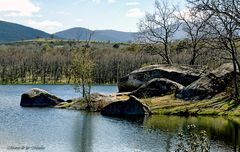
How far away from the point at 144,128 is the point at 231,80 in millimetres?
19751

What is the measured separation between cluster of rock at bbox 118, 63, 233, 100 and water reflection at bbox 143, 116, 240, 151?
7.46 meters

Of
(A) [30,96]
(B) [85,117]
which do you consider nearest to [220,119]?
(B) [85,117]

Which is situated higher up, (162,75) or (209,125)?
(162,75)

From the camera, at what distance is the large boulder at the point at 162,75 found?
2638 inches

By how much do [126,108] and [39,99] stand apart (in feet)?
62.9

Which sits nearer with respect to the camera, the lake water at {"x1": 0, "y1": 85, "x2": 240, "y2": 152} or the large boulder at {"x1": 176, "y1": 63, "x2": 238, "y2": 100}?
the lake water at {"x1": 0, "y1": 85, "x2": 240, "y2": 152}

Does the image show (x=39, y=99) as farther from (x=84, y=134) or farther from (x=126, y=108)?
(x=84, y=134)

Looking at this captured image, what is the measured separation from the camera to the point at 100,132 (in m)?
44.3

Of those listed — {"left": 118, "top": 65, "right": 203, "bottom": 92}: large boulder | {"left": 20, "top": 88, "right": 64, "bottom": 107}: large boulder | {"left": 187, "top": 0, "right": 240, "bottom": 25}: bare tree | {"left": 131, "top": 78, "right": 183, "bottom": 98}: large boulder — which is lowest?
{"left": 20, "top": 88, "right": 64, "bottom": 107}: large boulder

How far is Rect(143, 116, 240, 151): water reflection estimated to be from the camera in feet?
128

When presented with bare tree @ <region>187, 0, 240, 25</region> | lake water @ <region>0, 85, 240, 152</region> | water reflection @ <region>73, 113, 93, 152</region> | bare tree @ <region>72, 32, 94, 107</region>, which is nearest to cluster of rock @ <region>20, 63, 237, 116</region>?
bare tree @ <region>72, 32, 94, 107</region>

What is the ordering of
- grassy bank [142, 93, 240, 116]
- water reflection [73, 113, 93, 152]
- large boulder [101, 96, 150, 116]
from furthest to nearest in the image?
1. large boulder [101, 96, 150, 116]
2. grassy bank [142, 93, 240, 116]
3. water reflection [73, 113, 93, 152]

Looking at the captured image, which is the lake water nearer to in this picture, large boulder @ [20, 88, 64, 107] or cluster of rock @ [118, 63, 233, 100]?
cluster of rock @ [118, 63, 233, 100]

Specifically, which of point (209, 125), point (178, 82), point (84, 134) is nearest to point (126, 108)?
point (178, 82)
